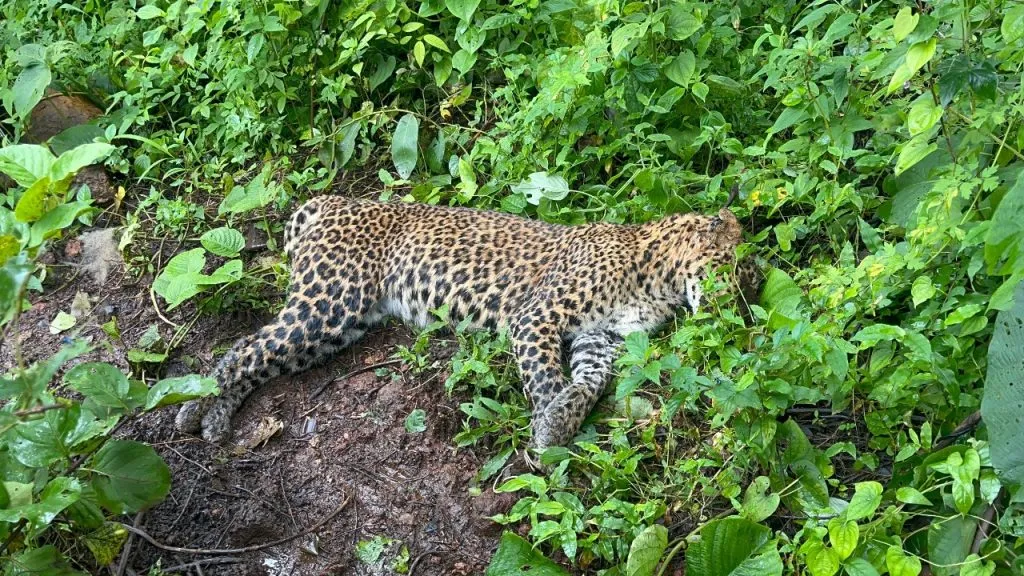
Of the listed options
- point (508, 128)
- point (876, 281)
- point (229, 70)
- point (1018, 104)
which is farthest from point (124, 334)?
point (1018, 104)

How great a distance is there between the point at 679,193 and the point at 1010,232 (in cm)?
332

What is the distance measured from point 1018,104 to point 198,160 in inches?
246

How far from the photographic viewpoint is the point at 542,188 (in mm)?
7562

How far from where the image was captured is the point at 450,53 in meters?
8.41

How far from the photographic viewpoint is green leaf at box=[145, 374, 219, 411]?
5070 millimetres

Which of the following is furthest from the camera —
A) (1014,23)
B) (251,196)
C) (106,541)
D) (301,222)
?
(251,196)

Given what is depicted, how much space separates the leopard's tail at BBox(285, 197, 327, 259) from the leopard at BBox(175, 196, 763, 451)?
0.01m

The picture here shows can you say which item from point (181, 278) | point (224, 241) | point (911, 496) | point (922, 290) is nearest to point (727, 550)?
point (911, 496)

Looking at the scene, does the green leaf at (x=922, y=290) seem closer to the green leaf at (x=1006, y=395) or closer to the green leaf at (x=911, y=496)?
the green leaf at (x=1006, y=395)

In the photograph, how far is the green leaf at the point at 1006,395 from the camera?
14.4 feet

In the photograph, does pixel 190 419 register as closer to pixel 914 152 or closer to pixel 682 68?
pixel 682 68

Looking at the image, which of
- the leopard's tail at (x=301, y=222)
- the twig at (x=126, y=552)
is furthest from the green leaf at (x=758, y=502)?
the leopard's tail at (x=301, y=222)

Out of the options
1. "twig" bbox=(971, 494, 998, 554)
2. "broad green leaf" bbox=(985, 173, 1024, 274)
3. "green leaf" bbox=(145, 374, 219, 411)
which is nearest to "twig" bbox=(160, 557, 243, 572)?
"green leaf" bbox=(145, 374, 219, 411)

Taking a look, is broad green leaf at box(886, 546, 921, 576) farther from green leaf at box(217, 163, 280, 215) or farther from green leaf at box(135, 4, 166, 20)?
green leaf at box(135, 4, 166, 20)
